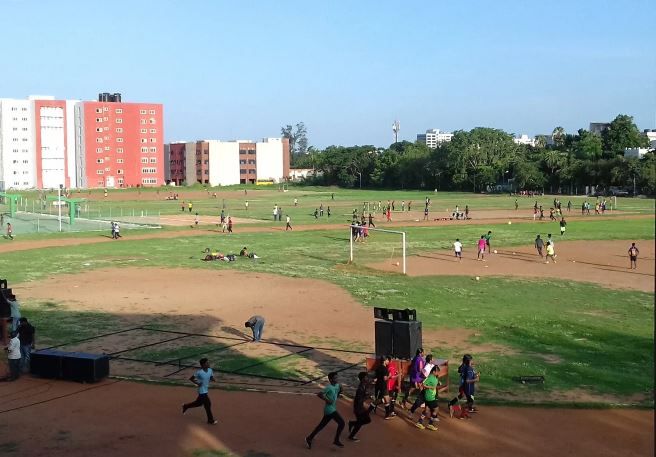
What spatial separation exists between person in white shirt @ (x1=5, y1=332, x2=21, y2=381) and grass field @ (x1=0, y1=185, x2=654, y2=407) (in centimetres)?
425

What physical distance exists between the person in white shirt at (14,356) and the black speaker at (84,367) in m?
1.12

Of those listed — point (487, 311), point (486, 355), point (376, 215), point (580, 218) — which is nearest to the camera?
point (486, 355)

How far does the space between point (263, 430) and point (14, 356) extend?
7.30 m

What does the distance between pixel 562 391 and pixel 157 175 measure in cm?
15599

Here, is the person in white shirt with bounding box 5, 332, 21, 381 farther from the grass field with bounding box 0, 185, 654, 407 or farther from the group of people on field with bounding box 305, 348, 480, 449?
the group of people on field with bounding box 305, 348, 480, 449

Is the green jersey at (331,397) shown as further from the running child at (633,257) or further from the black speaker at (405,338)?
the running child at (633,257)

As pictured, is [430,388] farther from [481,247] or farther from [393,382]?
[481,247]

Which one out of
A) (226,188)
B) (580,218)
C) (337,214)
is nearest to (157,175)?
(226,188)

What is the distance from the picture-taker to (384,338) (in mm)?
17547

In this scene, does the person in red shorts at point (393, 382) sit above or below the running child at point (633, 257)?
below

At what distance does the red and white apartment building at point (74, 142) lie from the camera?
160 m

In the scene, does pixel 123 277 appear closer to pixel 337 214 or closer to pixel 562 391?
pixel 562 391

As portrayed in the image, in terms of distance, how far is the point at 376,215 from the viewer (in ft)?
276

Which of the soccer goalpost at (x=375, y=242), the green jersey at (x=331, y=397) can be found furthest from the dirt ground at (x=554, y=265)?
the green jersey at (x=331, y=397)
